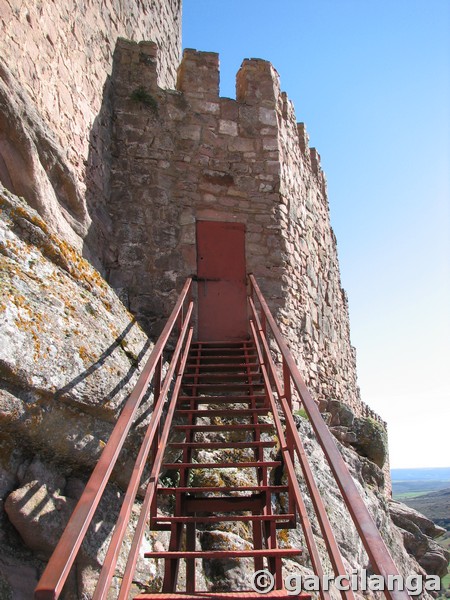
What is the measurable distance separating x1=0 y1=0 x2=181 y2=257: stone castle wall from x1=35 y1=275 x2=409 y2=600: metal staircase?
151 centimetres

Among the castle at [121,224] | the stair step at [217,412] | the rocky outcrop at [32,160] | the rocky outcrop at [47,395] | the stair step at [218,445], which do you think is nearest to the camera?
the rocky outcrop at [47,395]

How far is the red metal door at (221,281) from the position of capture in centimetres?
622

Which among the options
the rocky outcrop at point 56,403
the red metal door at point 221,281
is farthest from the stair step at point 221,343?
the rocky outcrop at point 56,403

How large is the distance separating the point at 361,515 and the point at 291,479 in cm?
120

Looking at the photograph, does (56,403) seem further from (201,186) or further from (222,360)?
(201,186)

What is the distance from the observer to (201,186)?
260 inches

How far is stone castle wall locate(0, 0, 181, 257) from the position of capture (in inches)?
160

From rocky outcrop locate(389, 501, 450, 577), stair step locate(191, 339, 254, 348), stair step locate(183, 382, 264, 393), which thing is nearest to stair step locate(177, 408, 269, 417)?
stair step locate(183, 382, 264, 393)

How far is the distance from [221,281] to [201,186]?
1.24 metres

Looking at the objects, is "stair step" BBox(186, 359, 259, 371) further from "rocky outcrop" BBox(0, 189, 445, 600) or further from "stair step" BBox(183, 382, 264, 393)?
"rocky outcrop" BBox(0, 189, 445, 600)

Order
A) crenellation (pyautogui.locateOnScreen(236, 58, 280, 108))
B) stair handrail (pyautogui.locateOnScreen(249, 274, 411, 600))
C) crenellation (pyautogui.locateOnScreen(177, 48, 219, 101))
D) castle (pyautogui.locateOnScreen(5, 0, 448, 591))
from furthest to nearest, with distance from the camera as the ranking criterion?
1. crenellation (pyautogui.locateOnScreen(236, 58, 280, 108))
2. crenellation (pyautogui.locateOnScreen(177, 48, 219, 101))
3. castle (pyautogui.locateOnScreen(5, 0, 448, 591))
4. stair handrail (pyautogui.locateOnScreen(249, 274, 411, 600))

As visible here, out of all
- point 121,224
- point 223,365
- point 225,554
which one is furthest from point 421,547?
point 121,224

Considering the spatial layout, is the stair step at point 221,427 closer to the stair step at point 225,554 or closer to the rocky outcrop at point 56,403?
the rocky outcrop at point 56,403

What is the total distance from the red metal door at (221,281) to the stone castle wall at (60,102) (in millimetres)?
1324
